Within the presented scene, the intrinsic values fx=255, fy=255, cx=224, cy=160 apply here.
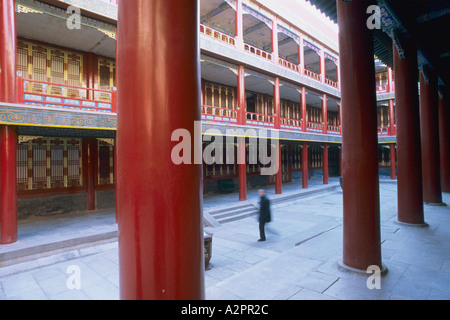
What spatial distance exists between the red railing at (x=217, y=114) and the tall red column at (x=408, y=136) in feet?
21.6

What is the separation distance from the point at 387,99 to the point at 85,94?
68.3ft

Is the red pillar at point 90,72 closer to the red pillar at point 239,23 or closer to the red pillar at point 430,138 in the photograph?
the red pillar at point 239,23

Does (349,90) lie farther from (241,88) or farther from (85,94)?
(85,94)

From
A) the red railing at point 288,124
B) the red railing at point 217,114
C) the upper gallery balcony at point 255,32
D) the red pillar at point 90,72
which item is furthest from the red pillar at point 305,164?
the red pillar at point 90,72

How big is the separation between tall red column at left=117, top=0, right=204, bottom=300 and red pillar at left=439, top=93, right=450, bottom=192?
48.6 ft

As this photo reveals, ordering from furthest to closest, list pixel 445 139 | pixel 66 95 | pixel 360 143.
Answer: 1. pixel 445 139
2. pixel 66 95
3. pixel 360 143

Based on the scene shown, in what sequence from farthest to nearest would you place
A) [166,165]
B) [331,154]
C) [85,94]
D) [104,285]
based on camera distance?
[331,154], [85,94], [104,285], [166,165]

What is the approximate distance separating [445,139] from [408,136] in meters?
7.86

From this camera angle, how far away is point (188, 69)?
1643 millimetres

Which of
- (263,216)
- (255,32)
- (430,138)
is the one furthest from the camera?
(255,32)

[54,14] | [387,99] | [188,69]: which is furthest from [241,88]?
[387,99]

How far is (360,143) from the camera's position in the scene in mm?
4094

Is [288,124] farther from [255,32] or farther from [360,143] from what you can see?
[360,143]

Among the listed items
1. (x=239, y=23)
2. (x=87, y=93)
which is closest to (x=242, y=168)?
(x=239, y=23)
